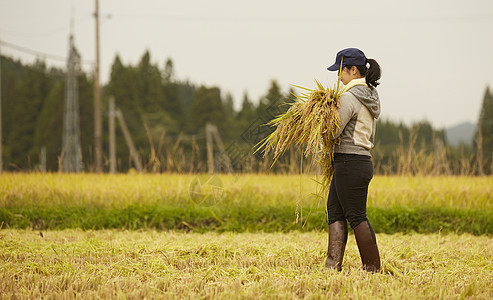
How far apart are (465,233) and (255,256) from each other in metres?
3.76

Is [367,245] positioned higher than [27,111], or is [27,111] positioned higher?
[27,111]

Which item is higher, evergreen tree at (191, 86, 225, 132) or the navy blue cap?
evergreen tree at (191, 86, 225, 132)

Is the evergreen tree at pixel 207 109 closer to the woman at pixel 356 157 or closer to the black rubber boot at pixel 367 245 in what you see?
the woman at pixel 356 157

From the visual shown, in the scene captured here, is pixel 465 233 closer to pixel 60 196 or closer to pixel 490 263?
pixel 490 263

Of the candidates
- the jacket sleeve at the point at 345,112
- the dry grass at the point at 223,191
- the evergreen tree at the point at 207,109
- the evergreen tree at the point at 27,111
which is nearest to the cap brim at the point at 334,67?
the jacket sleeve at the point at 345,112

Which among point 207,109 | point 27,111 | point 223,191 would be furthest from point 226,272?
point 27,111

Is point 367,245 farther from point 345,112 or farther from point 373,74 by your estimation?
point 373,74

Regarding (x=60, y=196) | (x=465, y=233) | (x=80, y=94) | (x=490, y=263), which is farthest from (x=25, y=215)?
(x=80, y=94)

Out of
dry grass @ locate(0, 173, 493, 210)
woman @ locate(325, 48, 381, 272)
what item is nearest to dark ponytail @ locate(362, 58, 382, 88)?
woman @ locate(325, 48, 381, 272)

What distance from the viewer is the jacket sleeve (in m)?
3.16

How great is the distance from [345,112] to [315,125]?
25cm

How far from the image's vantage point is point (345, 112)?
124 inches

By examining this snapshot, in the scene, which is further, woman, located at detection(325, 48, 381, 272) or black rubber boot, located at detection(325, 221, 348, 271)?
black rubber boot, located at detection(325, 221, 348, 271)

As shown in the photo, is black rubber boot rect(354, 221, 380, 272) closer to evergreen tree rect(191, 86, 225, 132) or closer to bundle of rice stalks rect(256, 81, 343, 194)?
bundle of rice stalks rect(256, 81, 343, 194)
